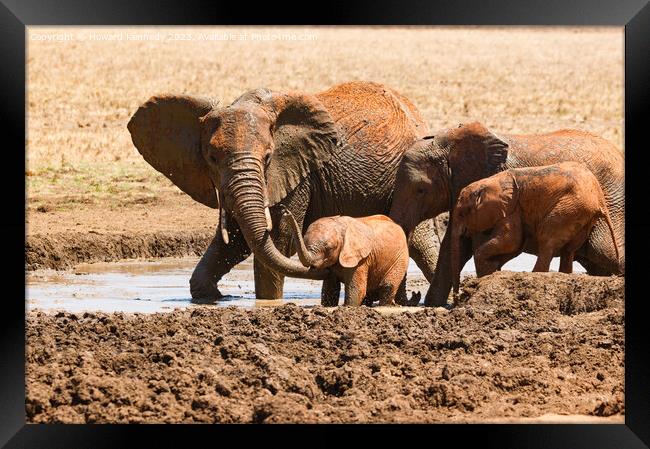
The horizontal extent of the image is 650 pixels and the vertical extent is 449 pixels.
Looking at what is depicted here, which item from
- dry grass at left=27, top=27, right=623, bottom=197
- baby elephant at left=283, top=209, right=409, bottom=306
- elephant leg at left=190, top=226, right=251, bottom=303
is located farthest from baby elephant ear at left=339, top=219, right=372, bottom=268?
dry grass at left=27, top=27, right=623, bottom=197

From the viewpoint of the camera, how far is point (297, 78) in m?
33.1

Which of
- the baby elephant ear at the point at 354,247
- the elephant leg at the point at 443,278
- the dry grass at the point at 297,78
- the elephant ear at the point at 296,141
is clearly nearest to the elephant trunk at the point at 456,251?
the elephant leg at the point at 443,278

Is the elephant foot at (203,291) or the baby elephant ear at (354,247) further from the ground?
the baby elephant ear at (354,247)

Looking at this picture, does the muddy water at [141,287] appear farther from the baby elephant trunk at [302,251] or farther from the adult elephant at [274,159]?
the baby elephant trunk at [302,251]

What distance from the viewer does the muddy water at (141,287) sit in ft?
39.0

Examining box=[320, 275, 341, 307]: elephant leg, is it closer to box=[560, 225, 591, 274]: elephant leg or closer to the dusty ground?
box=[560, 225, 591, 274]: elephant leg

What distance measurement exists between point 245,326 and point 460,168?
3.43 m

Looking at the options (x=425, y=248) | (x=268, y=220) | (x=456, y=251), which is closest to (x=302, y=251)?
(x=268, y=220)

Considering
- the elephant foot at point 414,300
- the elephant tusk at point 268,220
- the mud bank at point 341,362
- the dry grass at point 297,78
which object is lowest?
the mud bank at point 341,362

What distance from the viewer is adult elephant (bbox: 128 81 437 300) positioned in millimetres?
11148

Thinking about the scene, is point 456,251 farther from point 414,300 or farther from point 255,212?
point 255,212

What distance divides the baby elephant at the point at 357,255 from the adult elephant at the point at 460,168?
0.60 metres

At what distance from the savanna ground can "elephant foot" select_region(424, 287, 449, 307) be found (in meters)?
1.36
